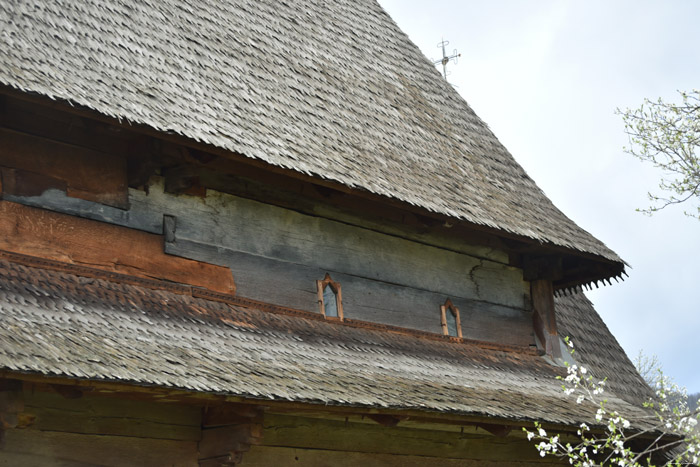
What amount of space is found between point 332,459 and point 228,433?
1046mm

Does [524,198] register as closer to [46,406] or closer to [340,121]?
[340,121]

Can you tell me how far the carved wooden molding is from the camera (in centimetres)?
540

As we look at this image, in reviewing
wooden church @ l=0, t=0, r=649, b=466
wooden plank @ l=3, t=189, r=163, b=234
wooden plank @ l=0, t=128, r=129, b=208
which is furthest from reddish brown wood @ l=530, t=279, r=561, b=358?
wooden plank @ l=0, t=128, r=129, b=208

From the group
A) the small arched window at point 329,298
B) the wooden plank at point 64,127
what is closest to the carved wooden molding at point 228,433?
the small arched window at point 329,298

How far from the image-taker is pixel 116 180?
6145 millimetres

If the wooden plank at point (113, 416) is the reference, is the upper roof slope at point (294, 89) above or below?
above

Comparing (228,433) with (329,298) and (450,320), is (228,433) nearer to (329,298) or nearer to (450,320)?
(329,298)

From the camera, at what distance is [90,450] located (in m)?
5.14

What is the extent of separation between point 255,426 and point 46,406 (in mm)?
1164

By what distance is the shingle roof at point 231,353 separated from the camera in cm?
464

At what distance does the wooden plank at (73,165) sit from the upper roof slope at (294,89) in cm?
45

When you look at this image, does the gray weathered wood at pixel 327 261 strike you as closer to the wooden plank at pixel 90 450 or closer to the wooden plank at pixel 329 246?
the wooden plank at pixel 329 246

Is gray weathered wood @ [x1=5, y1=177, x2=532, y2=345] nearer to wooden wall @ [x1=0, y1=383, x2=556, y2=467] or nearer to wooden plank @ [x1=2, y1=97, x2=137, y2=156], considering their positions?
wooden plank @ [x1=2, y1=97, x2=137, y2=156]

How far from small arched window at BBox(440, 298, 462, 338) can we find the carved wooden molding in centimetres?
294
